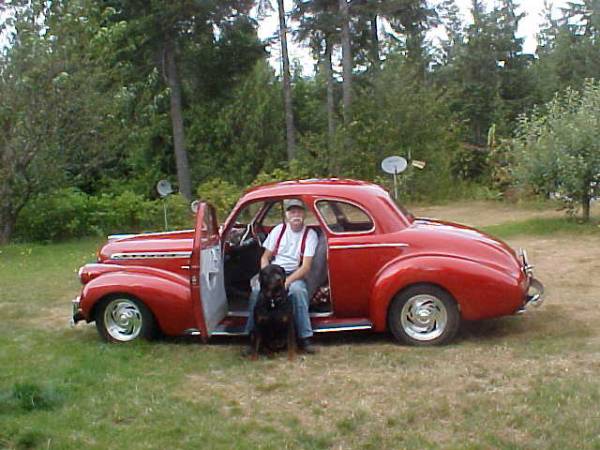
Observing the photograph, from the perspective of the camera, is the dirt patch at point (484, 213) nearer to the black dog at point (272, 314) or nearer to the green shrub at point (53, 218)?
the green shrub at point (53, 218)

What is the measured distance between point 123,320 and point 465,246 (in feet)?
10.4

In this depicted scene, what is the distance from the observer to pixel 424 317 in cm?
704

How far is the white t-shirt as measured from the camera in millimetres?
7348

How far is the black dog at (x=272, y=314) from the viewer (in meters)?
6.73

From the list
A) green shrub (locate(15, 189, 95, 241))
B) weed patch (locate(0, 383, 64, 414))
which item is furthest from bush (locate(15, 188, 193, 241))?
weed patch (locate(0, 383, 64, 414))

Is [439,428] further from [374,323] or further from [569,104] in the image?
[569,104]

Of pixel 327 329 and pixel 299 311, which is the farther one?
pixel 327 329

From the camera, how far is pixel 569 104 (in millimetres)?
15812

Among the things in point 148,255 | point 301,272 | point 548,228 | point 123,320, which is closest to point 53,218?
point 548,228

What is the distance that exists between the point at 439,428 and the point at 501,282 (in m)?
2.28

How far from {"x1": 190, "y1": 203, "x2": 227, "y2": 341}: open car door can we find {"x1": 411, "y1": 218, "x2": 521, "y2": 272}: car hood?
179 centimetres

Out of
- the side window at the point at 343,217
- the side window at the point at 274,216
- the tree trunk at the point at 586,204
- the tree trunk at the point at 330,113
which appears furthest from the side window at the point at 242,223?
the tree trunk at the point at 330,113

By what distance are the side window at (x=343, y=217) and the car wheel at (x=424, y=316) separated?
2.41 feet

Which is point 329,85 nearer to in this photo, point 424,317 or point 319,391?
point 424,317
